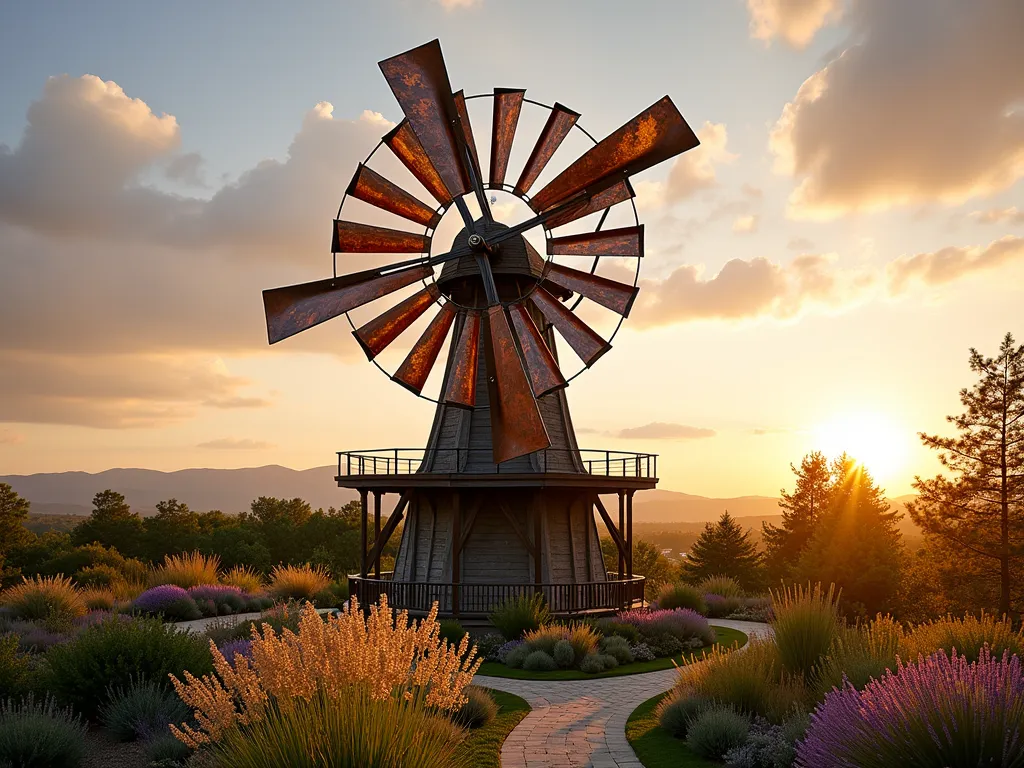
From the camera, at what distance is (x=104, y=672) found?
407 inches

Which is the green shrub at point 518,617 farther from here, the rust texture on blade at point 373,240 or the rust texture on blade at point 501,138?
the rust texture on blade at point 501,138

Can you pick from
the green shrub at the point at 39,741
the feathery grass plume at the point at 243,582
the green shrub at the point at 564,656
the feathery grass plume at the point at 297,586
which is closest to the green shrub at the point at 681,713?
the green shrub at the point at 564,656

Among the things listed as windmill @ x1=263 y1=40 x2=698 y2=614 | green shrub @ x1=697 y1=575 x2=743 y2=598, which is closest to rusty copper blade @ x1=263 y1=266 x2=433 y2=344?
windmill @ x1=263 y1=40 x2=698 y2=614

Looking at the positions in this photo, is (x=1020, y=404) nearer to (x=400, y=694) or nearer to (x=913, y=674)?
(x=913, y=674)

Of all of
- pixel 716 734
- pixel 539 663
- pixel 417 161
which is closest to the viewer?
pixel 716 734

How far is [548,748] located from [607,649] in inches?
265

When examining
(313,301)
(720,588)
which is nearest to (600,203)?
(313,301)

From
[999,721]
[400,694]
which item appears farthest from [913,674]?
[400,694]

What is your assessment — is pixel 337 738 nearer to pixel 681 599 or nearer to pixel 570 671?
pixel 570 671

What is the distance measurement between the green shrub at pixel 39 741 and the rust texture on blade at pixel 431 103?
13285 millimetres

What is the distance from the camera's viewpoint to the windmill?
17.7m

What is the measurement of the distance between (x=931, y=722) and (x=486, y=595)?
14.7 m

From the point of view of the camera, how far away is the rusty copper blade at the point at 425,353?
752 inches

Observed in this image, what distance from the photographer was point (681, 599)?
23.5 metres
